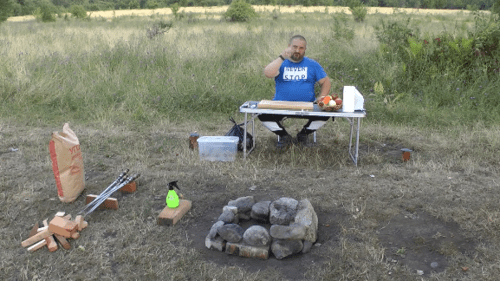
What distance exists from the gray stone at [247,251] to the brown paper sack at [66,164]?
1702 millimetres

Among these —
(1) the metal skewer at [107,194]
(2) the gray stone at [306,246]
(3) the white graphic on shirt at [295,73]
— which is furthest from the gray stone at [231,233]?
(3) the white graphic on shirt at [295,73]

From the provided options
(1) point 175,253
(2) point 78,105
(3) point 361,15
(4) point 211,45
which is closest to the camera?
(1) point 175,253

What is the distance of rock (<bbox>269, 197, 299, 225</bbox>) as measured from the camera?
3.27 metres

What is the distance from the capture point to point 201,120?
22.4ft

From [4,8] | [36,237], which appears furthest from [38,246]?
[4,8]

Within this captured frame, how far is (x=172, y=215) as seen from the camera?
3.45 m

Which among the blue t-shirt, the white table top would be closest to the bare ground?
the white table top

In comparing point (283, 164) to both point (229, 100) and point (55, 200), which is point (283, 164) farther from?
point (229, 100)

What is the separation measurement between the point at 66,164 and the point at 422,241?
120 inches

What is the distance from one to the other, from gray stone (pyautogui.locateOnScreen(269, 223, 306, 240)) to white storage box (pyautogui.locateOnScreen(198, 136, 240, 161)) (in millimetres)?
1965

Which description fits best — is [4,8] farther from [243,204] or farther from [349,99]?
[243,204]

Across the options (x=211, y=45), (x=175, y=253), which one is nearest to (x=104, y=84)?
(x=211, y=45)

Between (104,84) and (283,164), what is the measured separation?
4.54 m

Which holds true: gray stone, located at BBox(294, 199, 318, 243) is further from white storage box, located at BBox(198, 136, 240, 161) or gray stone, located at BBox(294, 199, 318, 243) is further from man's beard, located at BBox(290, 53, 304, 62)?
man's beard, located at BBox(290, 53, 304, 62)
